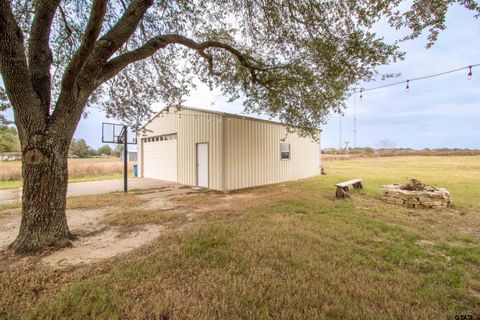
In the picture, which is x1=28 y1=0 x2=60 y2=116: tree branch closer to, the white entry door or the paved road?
the paved road

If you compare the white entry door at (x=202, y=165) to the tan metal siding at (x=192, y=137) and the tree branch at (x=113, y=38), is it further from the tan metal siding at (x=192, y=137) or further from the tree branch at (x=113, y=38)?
the tree branch at (x=113, y=38)

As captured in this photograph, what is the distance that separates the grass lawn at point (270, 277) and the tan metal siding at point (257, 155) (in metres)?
4.92

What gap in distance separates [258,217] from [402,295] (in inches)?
122

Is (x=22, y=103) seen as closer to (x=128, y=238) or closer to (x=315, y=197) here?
(x=128, y=238)

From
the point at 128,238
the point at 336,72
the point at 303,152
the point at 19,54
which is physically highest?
A: the point at 336,72

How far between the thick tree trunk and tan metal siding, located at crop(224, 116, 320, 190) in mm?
5974

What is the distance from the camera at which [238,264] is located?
2885mm

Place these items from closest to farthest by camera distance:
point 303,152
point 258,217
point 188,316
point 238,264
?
point 188,316, point 238,264, point 258,217, point 303,152

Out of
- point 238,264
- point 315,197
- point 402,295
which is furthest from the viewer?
point 315,197

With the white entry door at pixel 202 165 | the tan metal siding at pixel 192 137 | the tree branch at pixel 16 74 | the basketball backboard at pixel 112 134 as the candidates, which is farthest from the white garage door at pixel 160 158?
the tree branch at pixel 16 74

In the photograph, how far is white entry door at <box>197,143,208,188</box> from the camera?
971 centimetres

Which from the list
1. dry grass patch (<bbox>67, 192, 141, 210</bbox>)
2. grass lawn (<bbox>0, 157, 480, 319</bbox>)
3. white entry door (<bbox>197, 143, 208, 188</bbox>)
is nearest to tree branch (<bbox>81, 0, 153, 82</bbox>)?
grass lawn (<bbox>0, 157, 480, 319</bbox>)

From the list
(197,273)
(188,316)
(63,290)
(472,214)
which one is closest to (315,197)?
(472,214)

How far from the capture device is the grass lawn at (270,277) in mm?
2053
